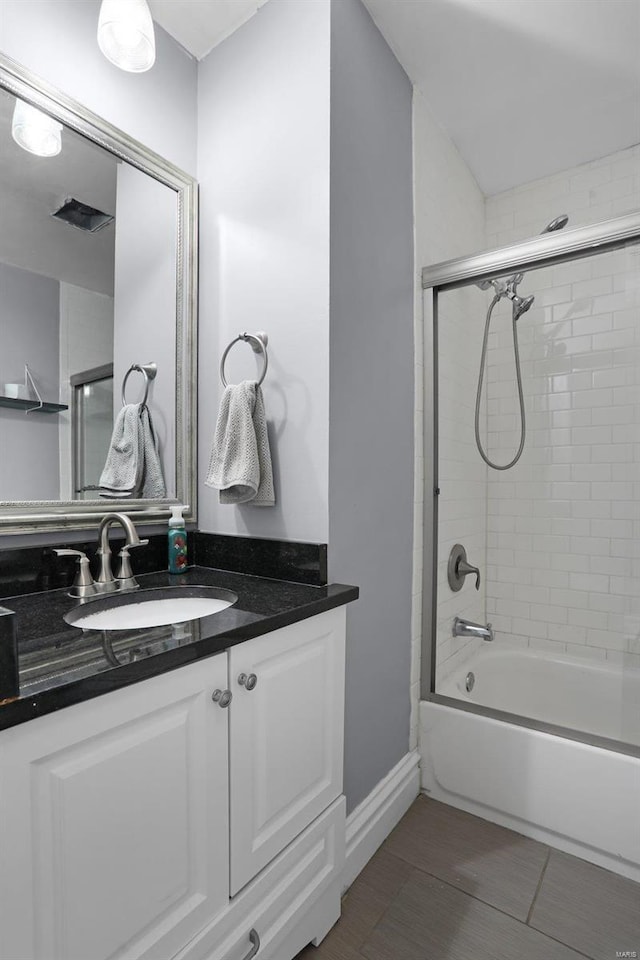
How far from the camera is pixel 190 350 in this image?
5.41ft

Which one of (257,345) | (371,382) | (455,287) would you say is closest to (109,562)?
(257,345)

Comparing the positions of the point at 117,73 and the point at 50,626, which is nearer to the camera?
the point at 50,626

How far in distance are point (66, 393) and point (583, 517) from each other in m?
2.03

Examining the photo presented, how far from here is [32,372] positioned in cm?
124

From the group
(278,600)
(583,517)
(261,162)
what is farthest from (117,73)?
(583,517)

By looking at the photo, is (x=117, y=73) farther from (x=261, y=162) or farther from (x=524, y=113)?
(x=524, y=113)

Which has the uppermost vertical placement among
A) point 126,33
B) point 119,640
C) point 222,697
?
point 126,33

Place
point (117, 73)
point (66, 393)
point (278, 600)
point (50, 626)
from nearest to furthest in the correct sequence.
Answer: point (50, 626) < point (278, 600) < point (66, 393) < point (117, 73)

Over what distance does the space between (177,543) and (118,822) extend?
2.66 feet

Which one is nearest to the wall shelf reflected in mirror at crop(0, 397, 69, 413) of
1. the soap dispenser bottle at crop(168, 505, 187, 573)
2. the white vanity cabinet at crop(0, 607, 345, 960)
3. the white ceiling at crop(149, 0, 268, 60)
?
the soap dispenser bottle at crop(168, 505, 187, 573)

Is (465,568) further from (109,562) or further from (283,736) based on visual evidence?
(109,562)

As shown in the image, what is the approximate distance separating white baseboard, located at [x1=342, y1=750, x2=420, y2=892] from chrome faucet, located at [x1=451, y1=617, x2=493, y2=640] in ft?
1.62

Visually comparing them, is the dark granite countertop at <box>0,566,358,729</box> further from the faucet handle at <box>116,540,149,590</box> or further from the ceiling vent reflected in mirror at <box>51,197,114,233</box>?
the ceiling vent reflected in mirror at <box>51,197,114,233</box>

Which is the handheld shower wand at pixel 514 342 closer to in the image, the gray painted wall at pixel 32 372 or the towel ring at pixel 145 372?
the towel ring at pixel 145 372
